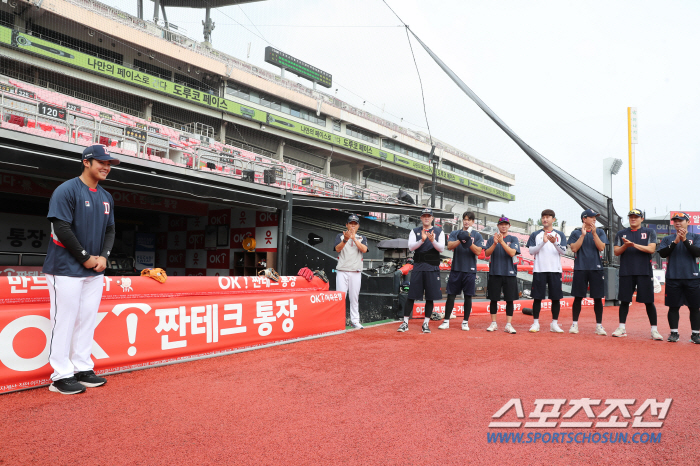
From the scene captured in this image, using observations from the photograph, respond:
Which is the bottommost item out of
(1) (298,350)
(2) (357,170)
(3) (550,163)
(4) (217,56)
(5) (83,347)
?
(1) (298,350)

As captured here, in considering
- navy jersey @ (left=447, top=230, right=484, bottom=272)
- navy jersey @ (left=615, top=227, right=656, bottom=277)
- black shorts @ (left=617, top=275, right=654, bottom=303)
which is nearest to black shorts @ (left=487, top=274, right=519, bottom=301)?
navy jersey @ (left=447, top=230, right=484, bottom=272)

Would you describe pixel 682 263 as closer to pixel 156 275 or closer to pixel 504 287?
pixel 504 287

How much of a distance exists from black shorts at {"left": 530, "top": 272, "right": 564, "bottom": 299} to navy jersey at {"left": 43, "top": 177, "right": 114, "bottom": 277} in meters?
5.69

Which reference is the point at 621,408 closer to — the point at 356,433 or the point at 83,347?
the point at 356,433

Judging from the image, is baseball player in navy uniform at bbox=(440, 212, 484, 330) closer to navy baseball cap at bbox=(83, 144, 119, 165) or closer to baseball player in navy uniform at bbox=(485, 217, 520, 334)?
baseball player in navy uniform at bbox=(485, 217, 520, 334)

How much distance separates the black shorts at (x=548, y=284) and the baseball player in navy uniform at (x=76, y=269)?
5.69 meters

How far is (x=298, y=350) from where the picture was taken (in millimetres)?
5035

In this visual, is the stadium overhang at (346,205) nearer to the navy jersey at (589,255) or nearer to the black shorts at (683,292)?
the navy jersey at (589,255)

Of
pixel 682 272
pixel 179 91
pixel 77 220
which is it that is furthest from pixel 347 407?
pixel 179 91

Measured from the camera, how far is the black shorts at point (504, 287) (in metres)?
6.43

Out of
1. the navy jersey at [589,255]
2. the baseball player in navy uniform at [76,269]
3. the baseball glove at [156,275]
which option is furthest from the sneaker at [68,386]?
the navy jersey at [589,255]

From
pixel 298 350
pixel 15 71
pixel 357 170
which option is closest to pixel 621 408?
pixel 298 350

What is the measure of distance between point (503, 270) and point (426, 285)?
1.28 metres

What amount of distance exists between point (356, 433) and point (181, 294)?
307 cm
